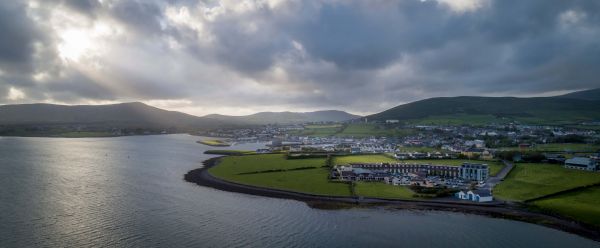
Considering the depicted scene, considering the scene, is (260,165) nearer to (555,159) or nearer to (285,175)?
(285,175)

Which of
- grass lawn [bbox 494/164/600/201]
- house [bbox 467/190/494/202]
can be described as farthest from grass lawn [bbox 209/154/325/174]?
grass lawn [bbox 494/164/600/201]

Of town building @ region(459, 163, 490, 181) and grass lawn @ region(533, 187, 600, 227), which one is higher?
town building @ region(459, 163, 490, 181)

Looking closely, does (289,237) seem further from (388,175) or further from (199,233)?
(388,175)

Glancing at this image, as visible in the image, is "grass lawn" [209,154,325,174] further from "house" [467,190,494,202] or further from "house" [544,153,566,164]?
"house" [544,153,566,164]

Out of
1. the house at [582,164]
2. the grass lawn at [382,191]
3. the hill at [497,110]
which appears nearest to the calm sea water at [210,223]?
the grass lawn at [382,191]

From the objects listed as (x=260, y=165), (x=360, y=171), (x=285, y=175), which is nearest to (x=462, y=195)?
(x=360, y=171)

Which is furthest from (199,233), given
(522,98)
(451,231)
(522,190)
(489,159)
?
(522,98)
